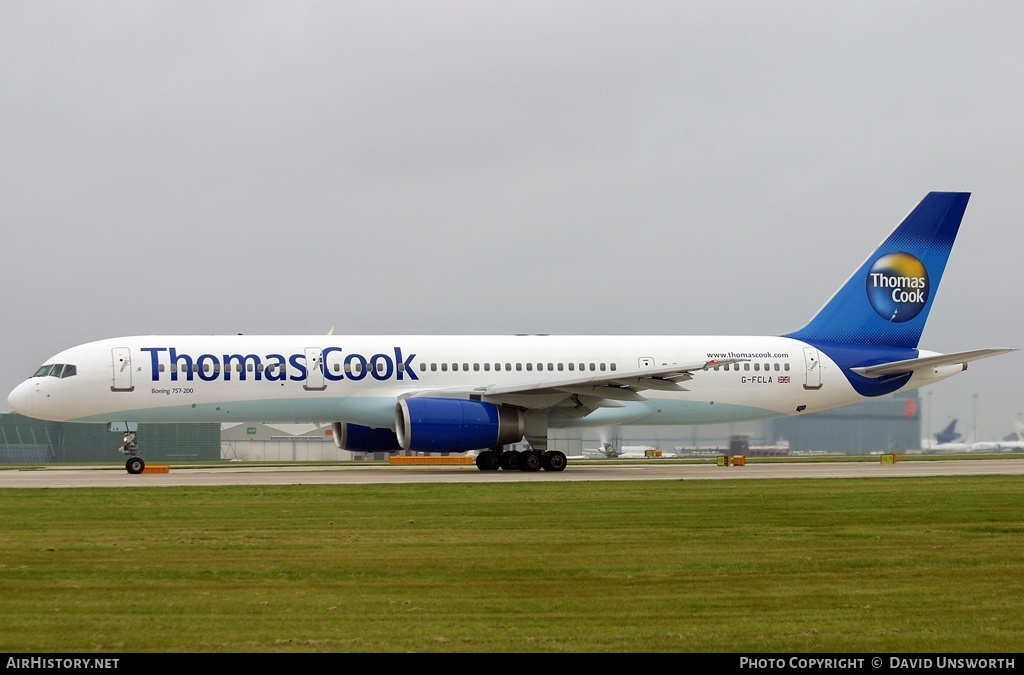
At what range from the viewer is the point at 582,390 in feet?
109

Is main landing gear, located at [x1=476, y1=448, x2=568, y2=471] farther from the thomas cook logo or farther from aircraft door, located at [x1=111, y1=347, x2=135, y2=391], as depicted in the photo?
the thomas cook logo

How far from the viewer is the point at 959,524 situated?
706 inches

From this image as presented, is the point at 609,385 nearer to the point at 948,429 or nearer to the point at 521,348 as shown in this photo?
the point at 521,348

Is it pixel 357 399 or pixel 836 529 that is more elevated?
pixel 357 399

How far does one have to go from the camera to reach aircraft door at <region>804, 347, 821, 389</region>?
38.1m

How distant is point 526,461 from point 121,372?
11474 mm

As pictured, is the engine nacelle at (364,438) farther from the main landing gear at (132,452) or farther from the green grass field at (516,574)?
the green grass field at (516,574)

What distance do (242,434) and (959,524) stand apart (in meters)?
62.1

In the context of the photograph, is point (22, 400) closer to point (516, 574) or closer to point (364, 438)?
point (364, 438)

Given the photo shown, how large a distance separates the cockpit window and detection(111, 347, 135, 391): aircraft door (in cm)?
109

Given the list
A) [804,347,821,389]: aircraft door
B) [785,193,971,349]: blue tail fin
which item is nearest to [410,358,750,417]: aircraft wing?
[804,347,821,389]: aircraft door

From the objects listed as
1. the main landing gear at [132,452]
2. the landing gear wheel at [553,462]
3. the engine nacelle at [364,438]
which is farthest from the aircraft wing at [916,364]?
the main landing gear at [132,452]

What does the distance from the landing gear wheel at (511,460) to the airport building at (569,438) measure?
338 cm

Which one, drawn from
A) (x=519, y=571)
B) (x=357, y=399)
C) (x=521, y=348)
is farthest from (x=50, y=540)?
(x=521, y=348)
